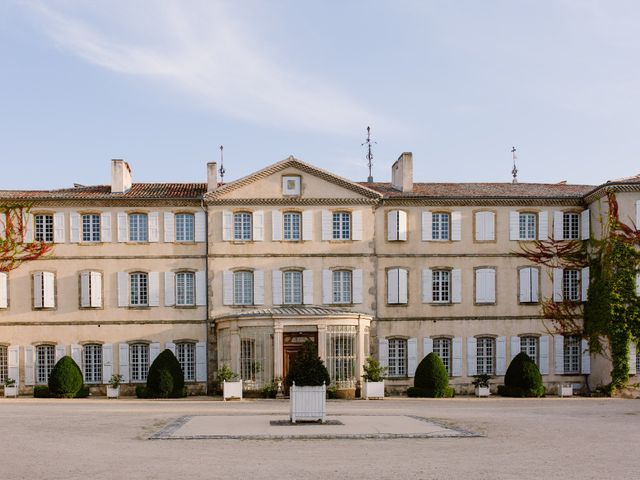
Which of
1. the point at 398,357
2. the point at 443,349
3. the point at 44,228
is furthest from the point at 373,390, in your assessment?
the point at 44,228

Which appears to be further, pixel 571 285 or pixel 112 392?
pixel 571 285

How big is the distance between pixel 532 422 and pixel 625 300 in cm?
1431

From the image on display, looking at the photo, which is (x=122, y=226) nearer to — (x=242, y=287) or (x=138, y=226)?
(x=138, y=226)

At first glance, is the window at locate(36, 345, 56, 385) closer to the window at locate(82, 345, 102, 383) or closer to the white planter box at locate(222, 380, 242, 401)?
the window at locate(82, 345, 102, 383)

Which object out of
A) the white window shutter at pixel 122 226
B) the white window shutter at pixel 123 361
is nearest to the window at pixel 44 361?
the white window shutter at pixel 123 361

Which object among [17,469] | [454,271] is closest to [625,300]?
[454,271]

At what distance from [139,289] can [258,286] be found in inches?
192

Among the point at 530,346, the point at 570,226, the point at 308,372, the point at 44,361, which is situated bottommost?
the point at 44,361

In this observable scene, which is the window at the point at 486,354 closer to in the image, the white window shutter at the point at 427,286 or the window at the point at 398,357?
the white window shutter at the point at 427,286

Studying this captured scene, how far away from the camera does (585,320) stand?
118 feet

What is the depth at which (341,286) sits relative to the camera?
3578 centimetres

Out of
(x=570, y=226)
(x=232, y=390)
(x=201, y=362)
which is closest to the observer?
(x=232, y=390)

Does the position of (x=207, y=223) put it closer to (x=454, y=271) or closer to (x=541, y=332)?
(x=454, y=271)

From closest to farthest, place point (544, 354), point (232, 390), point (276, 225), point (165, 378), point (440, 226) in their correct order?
point (232, 390) → point (165, 378) → point (276, 225) → point (544, 354) → point (440, 226)
